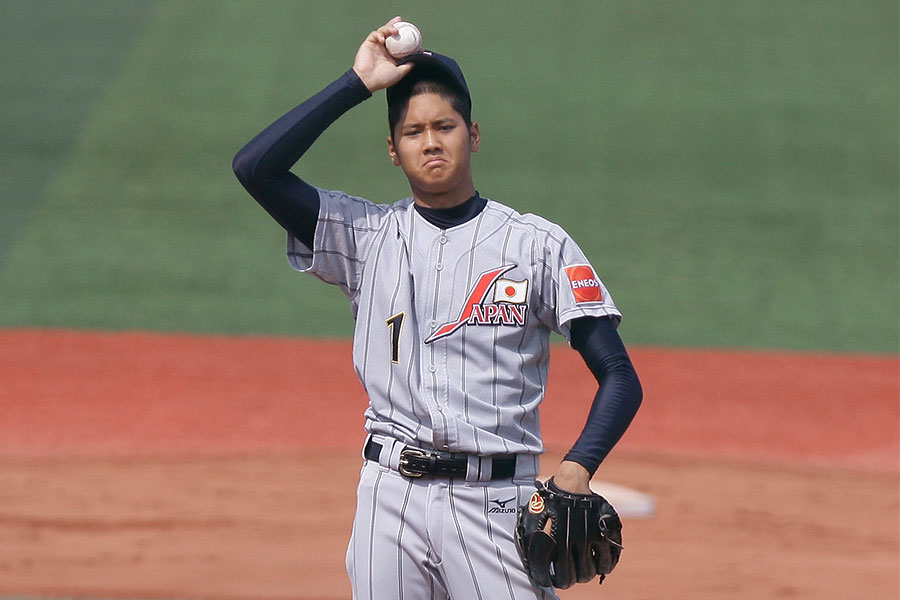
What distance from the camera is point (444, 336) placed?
2.67 meters

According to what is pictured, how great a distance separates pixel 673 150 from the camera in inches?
599

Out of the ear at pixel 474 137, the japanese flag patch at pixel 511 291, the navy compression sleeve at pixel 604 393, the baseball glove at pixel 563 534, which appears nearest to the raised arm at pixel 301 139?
the ear at pixel 474 137

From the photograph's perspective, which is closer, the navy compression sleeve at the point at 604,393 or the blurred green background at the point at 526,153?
the navy compression sleeve at the point at 604,393

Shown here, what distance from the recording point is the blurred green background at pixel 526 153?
1179 cm

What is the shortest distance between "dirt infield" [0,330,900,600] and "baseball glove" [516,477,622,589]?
308 centimetres

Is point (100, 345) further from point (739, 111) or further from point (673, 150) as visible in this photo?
point (739, 111)

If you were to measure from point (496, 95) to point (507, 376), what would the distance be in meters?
14.0

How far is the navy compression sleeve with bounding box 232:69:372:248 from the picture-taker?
2725 millimetres

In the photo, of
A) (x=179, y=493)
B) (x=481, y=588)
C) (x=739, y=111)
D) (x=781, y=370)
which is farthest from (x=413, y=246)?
(x=739, y=111)

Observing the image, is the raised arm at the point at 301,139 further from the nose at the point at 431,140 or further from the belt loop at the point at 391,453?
the belt loop at the point at 391,453

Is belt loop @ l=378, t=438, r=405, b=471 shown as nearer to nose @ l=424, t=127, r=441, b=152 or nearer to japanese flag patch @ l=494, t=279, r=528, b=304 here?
japanese flag patch @ l=494, t=279, r=528, b=304

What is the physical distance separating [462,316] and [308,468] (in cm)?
506

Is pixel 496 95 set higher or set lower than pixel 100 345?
higher

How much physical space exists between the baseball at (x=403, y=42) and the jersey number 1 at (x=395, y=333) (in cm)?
64
